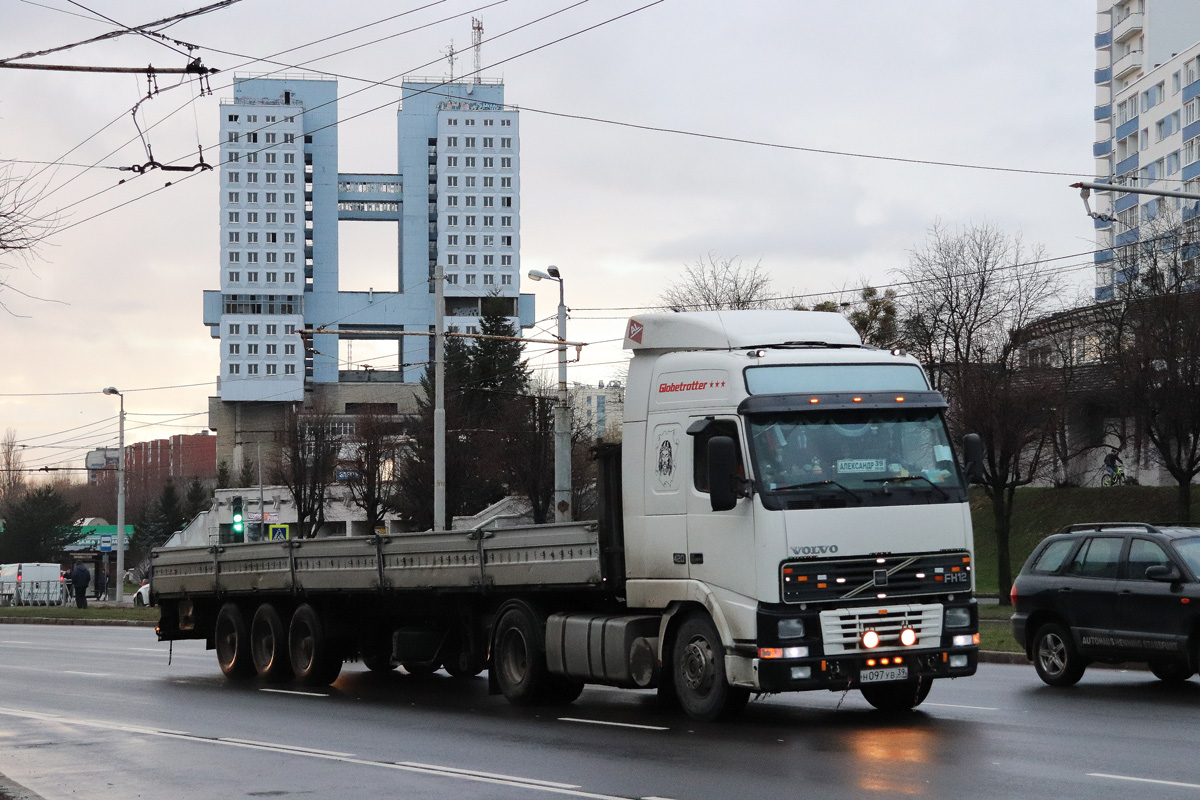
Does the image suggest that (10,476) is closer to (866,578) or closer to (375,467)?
(375,467)

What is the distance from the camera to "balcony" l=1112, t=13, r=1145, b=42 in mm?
109500

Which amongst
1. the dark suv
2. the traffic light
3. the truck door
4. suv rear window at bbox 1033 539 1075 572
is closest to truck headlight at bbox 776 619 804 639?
the truck door

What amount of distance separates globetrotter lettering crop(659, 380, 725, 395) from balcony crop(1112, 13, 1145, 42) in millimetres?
106416

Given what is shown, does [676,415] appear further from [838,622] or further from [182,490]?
[182,490]

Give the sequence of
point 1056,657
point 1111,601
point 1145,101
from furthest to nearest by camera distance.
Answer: point 1145,101 → point 1056,657 → point 1111,601

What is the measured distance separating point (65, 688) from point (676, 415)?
9.97 metres

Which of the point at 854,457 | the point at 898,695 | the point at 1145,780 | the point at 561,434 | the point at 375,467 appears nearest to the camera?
the point at 1145,780

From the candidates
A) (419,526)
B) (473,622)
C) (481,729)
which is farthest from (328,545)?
(419,526)

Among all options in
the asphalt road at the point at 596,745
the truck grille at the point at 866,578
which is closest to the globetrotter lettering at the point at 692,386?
the truck grille at the point at 866,578

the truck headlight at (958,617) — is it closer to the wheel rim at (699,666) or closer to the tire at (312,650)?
the wheel rim at (699,666)

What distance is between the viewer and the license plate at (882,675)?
40.2 ft

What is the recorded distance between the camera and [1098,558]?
15828mm

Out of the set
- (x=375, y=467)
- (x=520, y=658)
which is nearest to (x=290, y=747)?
(x=520, y=658)

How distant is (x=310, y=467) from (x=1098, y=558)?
59.8 meters
